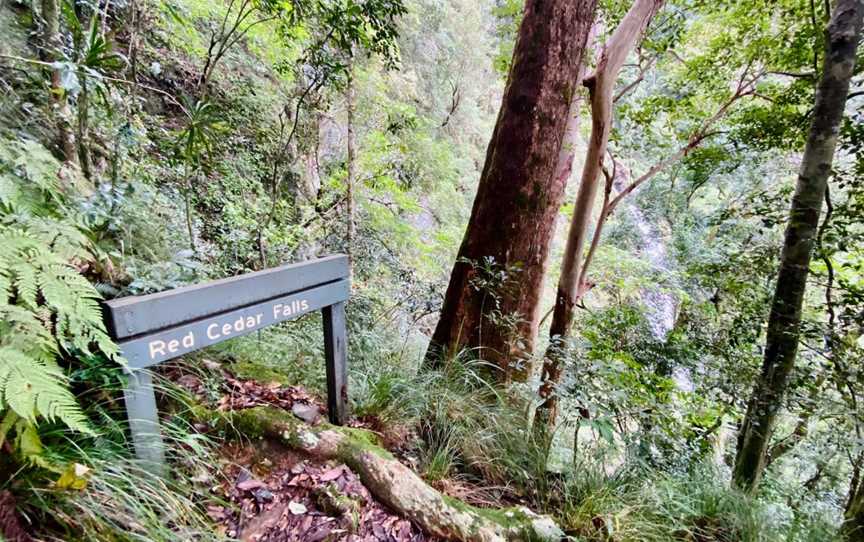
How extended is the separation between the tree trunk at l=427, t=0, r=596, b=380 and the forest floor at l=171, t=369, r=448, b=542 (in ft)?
4.93

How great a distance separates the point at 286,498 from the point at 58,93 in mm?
2677

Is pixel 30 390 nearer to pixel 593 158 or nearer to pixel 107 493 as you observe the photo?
pixel 107 493

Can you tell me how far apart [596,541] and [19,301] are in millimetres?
2561

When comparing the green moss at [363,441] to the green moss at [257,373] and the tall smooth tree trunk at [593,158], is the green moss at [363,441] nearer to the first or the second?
the green moss at [257,373]

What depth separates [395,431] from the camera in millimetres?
2510

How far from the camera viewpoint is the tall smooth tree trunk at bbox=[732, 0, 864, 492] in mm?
2656

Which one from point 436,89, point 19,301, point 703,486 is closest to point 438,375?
point 703,486

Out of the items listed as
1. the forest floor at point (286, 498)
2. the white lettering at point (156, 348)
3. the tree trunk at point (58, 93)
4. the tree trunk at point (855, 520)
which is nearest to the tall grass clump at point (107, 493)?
the forest floor at point (286, 498)

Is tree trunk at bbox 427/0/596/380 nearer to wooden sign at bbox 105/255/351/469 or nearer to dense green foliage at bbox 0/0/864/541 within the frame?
dense green foliage at bbox 0/0/864/541

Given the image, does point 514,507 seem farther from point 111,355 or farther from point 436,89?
point 436,89

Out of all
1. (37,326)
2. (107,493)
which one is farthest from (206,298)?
(107,493)

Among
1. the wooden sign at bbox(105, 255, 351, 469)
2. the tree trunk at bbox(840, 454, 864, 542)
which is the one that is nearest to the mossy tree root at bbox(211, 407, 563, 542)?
the wooden sign at bbox(105, 255, 351, 469)

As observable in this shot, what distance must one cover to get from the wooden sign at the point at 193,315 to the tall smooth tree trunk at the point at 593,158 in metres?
1.73

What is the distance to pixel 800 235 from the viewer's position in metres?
2.81
